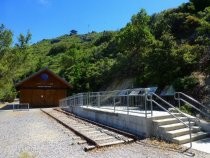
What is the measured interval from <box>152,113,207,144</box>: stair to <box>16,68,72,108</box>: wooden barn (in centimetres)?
3475

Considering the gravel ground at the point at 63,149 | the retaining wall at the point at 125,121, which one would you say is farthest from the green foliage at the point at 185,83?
the gravel ground at the point at 63,149

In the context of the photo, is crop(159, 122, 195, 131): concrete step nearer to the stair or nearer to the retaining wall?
the stair

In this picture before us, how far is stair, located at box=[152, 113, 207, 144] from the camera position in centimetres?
1086

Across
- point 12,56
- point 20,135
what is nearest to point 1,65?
point 12,56

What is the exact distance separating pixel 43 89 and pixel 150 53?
90.5 feet

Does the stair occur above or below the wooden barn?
below

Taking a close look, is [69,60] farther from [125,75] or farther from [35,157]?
[35,157]

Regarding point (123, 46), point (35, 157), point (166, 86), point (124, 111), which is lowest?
point (35, 157)

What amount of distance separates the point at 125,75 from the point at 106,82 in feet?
17.2

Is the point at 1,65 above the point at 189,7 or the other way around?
the other way around

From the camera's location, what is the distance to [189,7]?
31781 millimetres

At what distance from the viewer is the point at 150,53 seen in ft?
72.2

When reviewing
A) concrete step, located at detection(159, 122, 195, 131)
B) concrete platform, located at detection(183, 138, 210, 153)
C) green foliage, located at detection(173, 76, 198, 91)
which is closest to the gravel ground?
concrete platform, located at detection(183, 138, 210, 153)

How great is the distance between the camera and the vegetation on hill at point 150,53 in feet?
67.7
